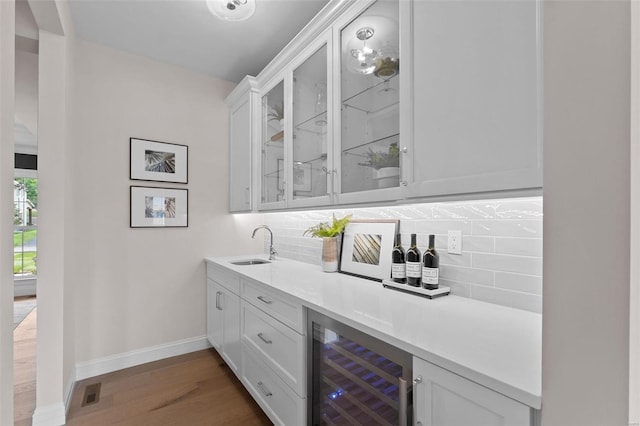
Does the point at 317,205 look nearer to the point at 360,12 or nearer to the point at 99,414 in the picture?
the point at 360,12

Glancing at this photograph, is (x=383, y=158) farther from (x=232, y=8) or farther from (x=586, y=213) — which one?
(x=232, y=8)

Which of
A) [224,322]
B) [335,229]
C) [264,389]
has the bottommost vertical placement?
[264,389]

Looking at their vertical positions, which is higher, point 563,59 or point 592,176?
point 563,59

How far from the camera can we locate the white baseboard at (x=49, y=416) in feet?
5.89

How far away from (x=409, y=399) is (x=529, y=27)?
4.06ft

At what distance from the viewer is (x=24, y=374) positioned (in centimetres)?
243

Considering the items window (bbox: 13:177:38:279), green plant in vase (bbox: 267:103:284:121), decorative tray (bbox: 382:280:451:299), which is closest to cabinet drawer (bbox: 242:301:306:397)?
decorative tray (bbox: 382:280:451:299)

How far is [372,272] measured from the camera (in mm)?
1824

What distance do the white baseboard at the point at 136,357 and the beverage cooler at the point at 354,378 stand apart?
1795 millimetres

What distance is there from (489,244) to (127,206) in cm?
268

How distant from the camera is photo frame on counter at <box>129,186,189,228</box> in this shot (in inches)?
101

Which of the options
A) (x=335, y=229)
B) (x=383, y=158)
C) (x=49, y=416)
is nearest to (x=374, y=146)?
(x=383, y=158)

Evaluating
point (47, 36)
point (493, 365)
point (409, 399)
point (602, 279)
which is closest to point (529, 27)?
point (602, 279)

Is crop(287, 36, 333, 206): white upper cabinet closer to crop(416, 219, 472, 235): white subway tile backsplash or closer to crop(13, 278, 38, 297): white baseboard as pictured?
crop(416, 219, 472, 235): white subway tile backsplash
